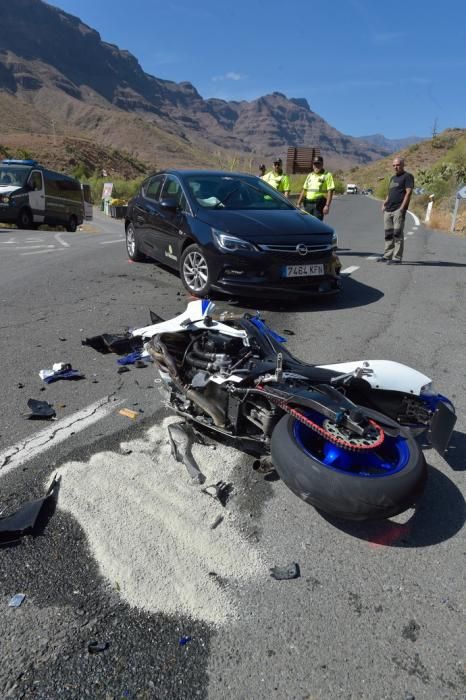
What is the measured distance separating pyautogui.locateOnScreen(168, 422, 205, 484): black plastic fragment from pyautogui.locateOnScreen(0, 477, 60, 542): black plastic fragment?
711mm

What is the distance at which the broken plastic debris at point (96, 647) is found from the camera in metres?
1.80

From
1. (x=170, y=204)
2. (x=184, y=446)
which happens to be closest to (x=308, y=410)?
(x=184, y=446)

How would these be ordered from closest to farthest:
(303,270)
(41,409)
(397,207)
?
1. (41,409)
2. (303,270)
3. (397,207)

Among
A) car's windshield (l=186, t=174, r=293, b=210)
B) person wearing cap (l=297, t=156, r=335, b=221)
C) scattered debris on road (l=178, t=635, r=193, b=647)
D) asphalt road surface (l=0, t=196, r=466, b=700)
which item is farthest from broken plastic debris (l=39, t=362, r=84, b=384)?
person wearing cap (l=297, t=156, r=335, b=221)

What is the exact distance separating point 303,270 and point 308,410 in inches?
149

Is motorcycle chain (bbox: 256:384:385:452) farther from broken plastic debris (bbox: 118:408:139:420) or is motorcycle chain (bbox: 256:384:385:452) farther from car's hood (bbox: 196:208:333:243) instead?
car's hood (bbox: 196:208:333:243)

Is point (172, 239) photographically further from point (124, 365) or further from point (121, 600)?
point (121, 600)

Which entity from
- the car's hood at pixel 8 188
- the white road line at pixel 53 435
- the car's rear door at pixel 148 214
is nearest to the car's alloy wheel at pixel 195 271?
the car's rear door at pixel 148 214

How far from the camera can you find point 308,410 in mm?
2514

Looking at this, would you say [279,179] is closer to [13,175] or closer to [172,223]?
[172,223]

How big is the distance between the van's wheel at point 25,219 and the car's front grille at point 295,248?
1326 centimetres

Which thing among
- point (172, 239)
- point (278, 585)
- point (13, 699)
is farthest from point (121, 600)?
point (172, 239)

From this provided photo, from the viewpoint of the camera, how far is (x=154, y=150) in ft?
424

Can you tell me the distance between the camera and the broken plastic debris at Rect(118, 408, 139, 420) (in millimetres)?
3463
